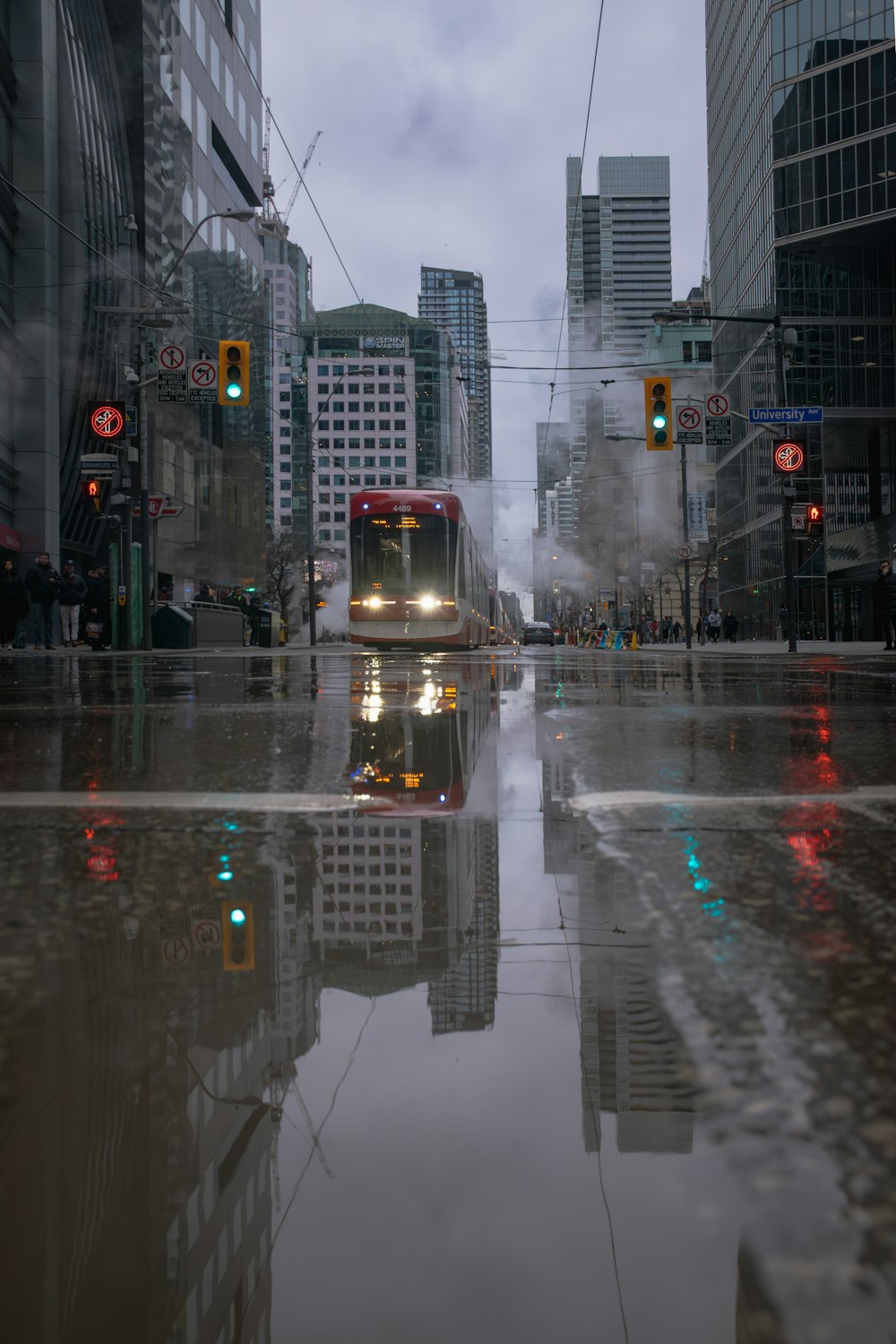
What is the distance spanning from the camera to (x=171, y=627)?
26.2 meters

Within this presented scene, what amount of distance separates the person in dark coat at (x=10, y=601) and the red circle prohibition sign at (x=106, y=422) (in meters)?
3.20

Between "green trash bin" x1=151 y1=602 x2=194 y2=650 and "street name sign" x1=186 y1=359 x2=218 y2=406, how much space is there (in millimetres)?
5323

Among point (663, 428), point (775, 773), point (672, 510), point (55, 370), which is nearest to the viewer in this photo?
point (775, 773)

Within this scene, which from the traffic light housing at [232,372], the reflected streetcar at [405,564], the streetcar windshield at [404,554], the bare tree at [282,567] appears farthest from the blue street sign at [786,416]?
the bare tree at [282,567]

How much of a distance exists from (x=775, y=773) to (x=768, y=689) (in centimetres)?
571

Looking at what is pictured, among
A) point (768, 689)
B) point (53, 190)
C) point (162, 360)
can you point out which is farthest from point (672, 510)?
point (768, 689)

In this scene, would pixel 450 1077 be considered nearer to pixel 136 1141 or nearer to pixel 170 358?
pixel 136 1141

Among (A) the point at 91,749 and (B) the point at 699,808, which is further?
(A) the point at 91,749

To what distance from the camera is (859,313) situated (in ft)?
158

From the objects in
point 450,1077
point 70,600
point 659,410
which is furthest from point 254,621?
point 450,1077

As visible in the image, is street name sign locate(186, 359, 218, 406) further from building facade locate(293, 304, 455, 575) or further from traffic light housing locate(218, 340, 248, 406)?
building facade locate(293, 304, 455, 575)

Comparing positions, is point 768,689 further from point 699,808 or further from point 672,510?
point 672,510

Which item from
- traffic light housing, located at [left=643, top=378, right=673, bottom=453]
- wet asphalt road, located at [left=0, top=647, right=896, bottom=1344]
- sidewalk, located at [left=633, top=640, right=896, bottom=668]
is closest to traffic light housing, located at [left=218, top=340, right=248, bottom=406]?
traffic light housing, located at [left=643, top=378, right=673, bottom=453]

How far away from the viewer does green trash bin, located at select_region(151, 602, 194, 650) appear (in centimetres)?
2609
